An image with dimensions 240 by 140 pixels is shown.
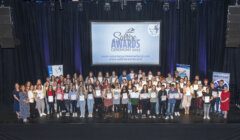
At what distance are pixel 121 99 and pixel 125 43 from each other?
361 cm

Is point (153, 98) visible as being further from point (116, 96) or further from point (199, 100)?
point (199, 100)

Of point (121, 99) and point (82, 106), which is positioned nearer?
point (82, 106)

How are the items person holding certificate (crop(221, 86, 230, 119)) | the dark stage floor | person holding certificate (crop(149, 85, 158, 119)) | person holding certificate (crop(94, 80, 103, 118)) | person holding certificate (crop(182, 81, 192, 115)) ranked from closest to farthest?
the dark stage floor, person holding certificate (crop(221, 86, 230, 119)), person holding certificate (crop(149, 85, 158, 119)), person holding certificate (crop(182, 81, 192, 115)), person holding certificate (crop(94, 80, 103, 118))

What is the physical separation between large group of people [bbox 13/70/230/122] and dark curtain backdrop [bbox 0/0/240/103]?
2631mm

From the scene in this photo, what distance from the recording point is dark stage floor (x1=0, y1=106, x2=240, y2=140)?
39.4 feet

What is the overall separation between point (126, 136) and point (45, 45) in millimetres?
6245

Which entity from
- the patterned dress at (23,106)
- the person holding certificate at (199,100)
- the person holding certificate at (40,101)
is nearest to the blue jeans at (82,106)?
the person holding certificate at (40,101)

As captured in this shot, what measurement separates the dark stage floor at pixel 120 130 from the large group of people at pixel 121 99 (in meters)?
0.69

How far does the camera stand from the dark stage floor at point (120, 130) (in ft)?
39.4

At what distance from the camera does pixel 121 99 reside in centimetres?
1306

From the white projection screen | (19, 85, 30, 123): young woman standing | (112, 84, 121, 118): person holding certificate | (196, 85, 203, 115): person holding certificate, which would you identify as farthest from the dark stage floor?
the white projection screen

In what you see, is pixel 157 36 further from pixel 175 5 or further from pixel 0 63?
pixel 0 63

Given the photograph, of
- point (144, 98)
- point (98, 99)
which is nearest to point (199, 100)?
point (144, 98)

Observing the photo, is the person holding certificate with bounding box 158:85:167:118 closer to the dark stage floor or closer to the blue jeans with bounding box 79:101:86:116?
the dark stage floor
